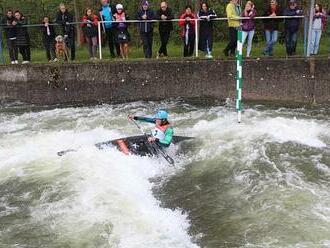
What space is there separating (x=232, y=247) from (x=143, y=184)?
8.55 ft

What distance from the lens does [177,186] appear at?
879 centimetres

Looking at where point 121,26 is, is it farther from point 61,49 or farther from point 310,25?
point 310,25

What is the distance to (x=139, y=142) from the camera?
10141mm

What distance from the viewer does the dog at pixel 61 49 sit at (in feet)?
49.8

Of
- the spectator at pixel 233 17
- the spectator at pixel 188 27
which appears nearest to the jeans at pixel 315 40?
the spectator at pixel 233 17

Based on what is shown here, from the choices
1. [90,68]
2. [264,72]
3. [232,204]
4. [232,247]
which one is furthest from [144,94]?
[232,247]

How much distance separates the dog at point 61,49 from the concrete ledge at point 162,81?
0.79 metres

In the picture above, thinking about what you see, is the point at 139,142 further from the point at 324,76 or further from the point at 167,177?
the point at 324,76

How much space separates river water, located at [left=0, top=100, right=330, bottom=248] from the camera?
7045mm

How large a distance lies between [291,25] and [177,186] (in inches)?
279

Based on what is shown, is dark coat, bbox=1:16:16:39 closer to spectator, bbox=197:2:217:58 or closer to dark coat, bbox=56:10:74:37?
dark coat, bbox=56:10:74:37

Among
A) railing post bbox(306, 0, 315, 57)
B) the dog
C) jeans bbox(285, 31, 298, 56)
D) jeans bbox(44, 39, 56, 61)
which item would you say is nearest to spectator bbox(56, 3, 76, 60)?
the dog

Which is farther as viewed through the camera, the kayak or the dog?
the dog

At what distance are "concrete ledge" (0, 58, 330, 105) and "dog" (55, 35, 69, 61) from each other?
79 cm
